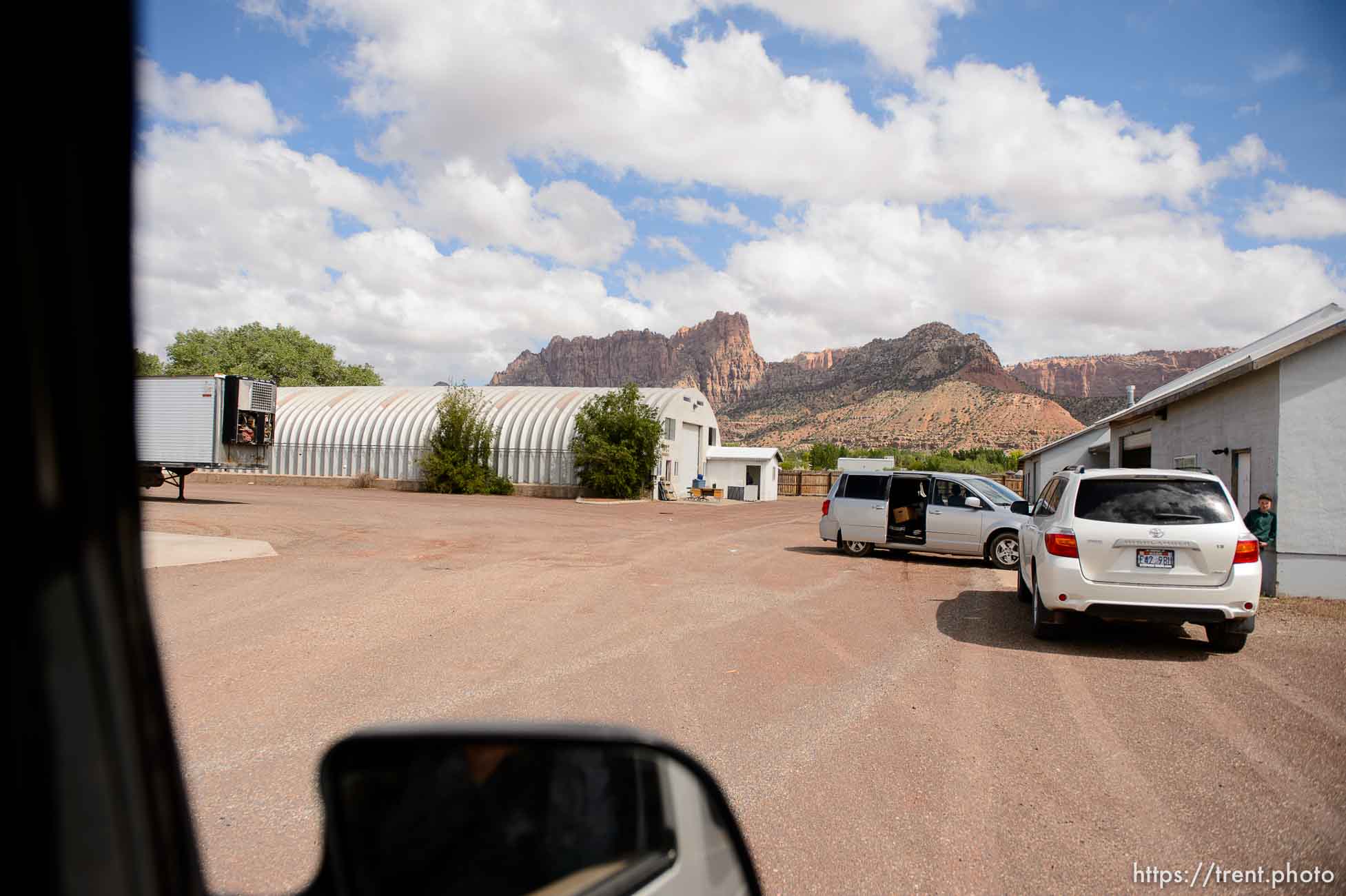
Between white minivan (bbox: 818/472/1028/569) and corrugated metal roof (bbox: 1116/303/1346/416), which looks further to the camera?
white minivan (bbox: 818/472/1028/569)

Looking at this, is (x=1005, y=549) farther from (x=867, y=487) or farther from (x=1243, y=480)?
(x=1243, y=480)

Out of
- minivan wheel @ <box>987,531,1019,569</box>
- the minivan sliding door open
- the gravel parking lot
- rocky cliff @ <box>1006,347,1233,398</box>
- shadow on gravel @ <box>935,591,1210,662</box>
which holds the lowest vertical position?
shadow on gravel @ <box>935,591,1210,662</box>

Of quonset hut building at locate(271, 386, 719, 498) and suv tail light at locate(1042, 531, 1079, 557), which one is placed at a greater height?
quonset hut building at locate(271, 386, 719, 498)

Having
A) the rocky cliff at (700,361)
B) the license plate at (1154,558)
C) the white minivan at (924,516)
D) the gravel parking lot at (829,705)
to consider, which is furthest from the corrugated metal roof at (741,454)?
the rocky cliff at (700,361)

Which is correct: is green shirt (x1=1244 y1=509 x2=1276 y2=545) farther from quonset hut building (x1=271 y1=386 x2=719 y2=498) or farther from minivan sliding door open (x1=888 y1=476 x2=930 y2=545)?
quonset hut building (x1=271 y1=386 x2=719 y2=498)

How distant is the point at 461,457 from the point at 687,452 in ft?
45.7

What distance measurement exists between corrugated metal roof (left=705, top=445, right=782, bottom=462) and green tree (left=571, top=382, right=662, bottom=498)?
41.3ft

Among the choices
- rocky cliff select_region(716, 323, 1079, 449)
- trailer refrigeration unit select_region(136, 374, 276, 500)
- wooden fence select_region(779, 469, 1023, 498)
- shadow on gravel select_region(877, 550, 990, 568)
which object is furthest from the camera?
rocky cliff select_region(716, 323, 1079, 449)

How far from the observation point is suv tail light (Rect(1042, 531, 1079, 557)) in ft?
31.1

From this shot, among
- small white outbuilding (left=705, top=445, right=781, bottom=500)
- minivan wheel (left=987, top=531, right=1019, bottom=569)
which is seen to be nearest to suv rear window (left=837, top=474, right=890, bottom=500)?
minivan wheel (left=987, top=531, right=1019, bottom=569)

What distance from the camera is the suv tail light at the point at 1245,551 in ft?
29.7

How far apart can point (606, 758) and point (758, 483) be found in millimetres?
55925

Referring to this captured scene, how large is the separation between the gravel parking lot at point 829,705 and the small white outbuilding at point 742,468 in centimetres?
4301

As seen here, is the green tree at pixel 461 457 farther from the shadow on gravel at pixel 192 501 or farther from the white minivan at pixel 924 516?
the white minivan at pixel 924 516
